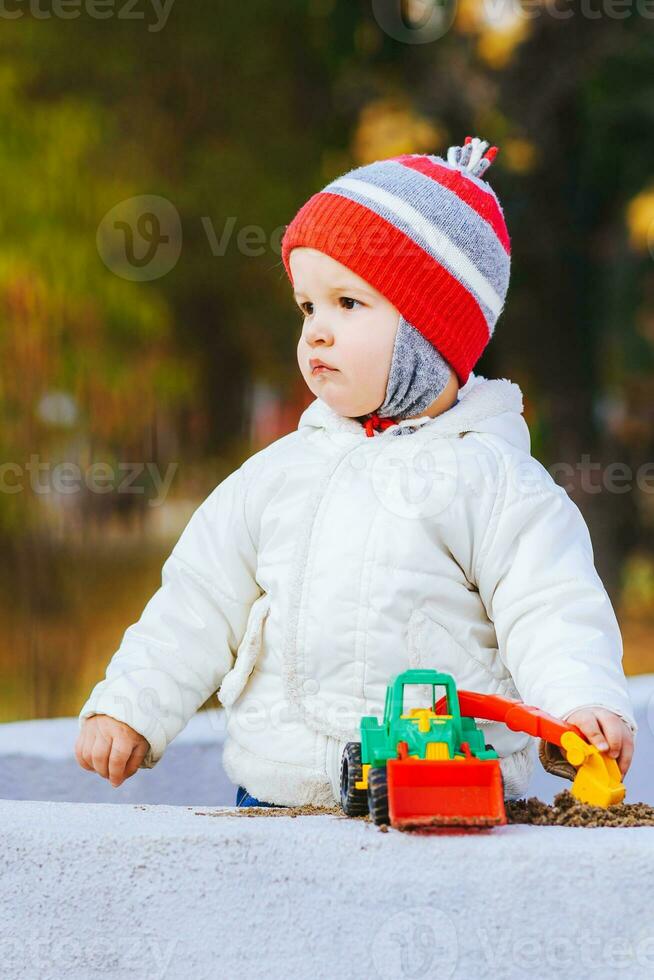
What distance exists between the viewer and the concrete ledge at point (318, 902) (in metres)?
0.79

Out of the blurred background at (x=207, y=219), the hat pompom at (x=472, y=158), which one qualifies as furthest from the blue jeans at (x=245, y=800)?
the blurred background at (x=207, y=219)

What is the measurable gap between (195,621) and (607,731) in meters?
0.52

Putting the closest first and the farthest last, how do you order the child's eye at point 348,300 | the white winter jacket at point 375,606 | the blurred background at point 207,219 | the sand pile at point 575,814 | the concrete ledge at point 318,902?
the concrete ledge at point 318,902, the sand pile at point 575,814, the white winter jacket at point 375,606, the child's eye at point 348,300, the blurred background at point 207,219

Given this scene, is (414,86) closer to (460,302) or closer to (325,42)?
(325,42)

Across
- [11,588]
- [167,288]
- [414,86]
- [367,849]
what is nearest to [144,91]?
[167,288]

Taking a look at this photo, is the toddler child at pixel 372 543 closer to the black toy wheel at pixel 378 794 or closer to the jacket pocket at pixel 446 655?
the jacket pocket at pixel 446 655

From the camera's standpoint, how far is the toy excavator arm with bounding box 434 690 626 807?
3.11ft

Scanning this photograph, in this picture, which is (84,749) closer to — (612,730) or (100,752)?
(100,752)

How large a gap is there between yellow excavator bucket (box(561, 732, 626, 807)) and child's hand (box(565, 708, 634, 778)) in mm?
19

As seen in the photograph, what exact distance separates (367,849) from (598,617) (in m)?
0.40

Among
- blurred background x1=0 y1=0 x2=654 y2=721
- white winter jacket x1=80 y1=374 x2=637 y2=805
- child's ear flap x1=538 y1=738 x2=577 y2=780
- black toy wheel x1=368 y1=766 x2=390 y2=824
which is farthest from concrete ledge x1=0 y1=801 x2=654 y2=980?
blurred background x1=0 y1=0 x2=654 y2=721

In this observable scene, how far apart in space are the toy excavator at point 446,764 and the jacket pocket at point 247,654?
29 cm

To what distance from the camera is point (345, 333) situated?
124 centimetres

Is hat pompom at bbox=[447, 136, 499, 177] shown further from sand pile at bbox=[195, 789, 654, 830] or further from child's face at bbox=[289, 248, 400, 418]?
sand pile at bbox=[195, 789, 654, 830]
